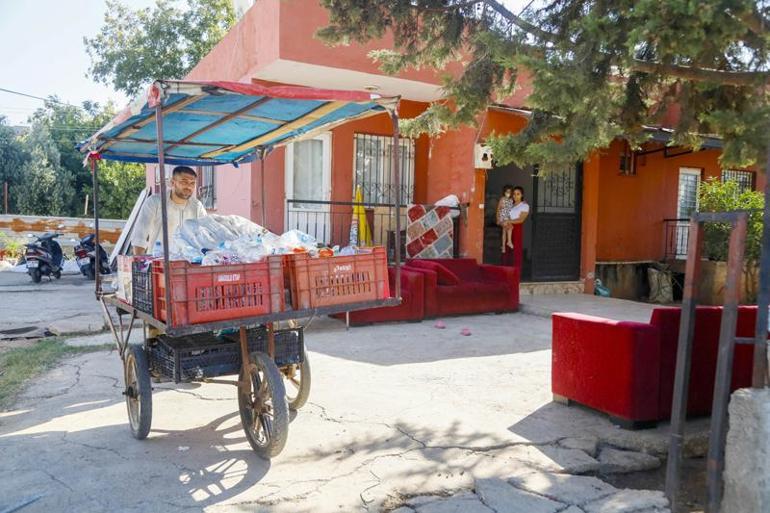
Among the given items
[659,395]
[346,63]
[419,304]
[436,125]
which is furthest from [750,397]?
[346,63]

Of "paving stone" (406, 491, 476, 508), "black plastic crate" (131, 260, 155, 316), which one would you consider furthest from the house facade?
"paving stone" (406, 491, 476, 508)

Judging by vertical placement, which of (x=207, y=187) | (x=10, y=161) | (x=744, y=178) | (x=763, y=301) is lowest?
(x=763, y=301)

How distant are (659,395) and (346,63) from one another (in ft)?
21.2

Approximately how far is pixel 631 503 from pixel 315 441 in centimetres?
197

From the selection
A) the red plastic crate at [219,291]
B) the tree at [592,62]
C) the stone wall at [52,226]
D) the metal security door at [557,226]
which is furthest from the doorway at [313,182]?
the stone wall at [52,226]

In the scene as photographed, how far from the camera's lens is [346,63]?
875 cm

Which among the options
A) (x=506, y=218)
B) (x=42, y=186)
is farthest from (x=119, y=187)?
(x=506, y=218)

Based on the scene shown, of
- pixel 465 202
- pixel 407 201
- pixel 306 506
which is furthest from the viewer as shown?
pixel 407 201

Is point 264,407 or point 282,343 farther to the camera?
point 282,343

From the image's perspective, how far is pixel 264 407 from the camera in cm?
361

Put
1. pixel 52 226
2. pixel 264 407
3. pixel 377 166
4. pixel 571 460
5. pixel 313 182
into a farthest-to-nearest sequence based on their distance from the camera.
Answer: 1. pixel 52 226
2. pixel 377 166
3. pixel 313 182
4. pixel 571 460
5. pixel 264 407

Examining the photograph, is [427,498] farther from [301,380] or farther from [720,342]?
[720,342]

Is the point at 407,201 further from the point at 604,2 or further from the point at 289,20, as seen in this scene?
the point at 604,2

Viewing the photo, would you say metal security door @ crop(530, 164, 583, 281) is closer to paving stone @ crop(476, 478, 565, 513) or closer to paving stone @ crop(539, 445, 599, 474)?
paving stone @ crop(539, 445, 599, 474)
